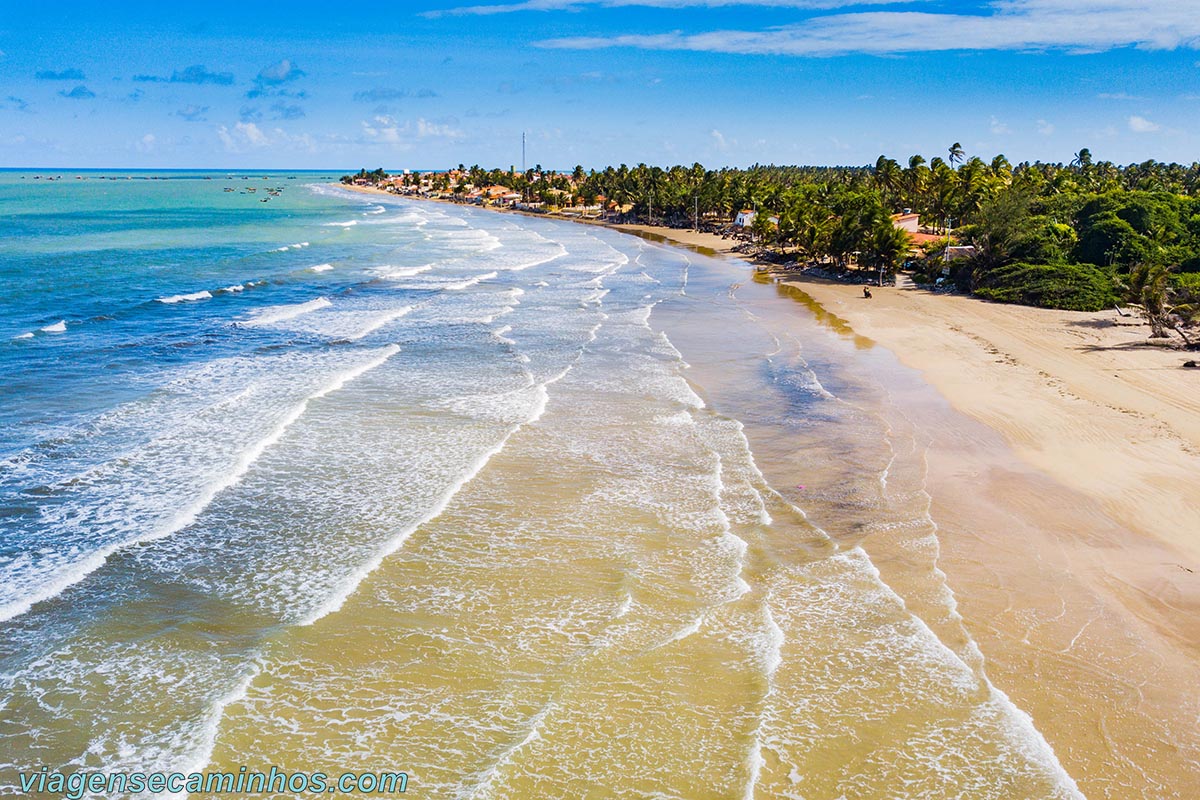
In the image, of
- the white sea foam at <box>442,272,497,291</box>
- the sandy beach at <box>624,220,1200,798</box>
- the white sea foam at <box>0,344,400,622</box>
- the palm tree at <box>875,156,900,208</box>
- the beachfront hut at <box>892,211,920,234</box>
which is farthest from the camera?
the palm tree at <box>875,156,900,208</box>

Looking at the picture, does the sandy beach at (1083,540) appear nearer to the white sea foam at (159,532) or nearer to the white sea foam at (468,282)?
the white sea foam at (159,532)

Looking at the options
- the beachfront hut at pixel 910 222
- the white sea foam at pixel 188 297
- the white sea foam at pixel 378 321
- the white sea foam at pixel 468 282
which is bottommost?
the white sea foam at pixel 378 321

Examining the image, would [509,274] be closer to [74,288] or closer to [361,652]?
[74,288]

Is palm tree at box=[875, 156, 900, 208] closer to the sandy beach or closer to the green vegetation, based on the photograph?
the green vegetation

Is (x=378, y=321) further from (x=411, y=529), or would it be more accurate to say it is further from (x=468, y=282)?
(x=411, y=529)

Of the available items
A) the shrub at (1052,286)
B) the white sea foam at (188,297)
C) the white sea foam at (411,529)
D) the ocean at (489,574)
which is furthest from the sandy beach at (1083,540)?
the white sea foam at (188,297)

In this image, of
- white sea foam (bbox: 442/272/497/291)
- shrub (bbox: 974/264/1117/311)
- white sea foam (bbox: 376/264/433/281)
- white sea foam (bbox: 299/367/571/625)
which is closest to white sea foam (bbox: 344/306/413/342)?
white sea foam (bbox: 442/272/497/291)

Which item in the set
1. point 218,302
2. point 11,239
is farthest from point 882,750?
point 11,239
